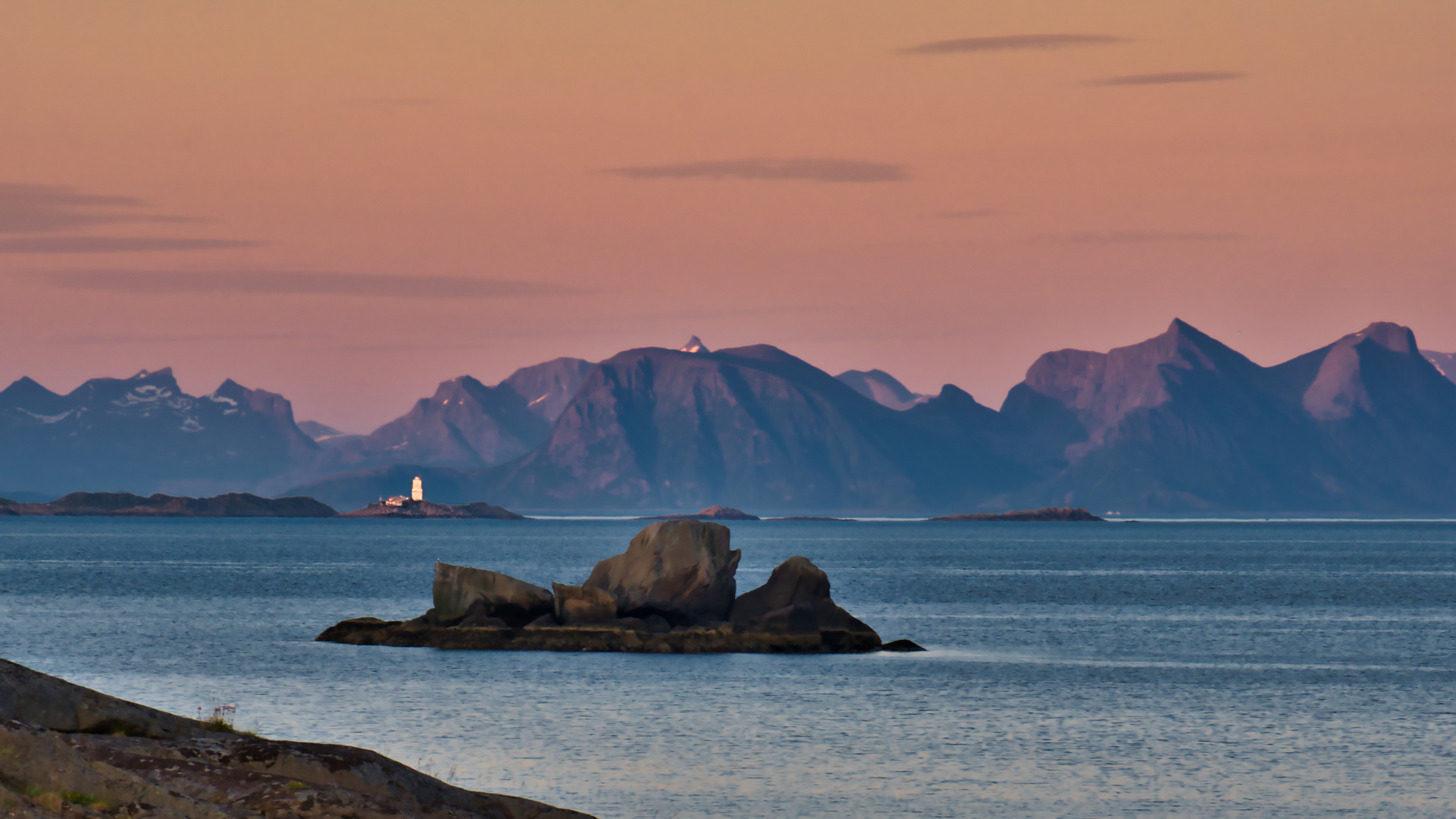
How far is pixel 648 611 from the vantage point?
73438 mm

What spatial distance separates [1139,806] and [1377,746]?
499 inches

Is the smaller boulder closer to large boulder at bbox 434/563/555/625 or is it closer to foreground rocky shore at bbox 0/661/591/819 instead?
large boulder at bbox 434/563/555/625

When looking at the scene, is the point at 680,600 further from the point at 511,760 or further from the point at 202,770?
the point at 202,770

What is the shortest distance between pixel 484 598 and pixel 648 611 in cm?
814

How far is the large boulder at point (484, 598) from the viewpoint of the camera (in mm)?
74188

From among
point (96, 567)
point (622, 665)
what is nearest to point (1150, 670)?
point (622, 665)

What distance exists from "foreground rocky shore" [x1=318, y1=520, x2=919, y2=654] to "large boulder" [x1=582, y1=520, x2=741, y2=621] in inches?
2.0

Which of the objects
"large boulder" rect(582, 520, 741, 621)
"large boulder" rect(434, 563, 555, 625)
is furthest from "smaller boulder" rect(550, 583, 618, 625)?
"large boulder" rect(434, 563, 555, 625)

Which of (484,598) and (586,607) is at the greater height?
(484,598)

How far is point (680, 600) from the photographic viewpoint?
74.6m

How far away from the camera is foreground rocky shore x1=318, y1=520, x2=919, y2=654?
70.3m

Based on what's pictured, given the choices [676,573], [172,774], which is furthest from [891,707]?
[172,774]

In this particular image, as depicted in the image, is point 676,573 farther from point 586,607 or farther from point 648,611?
point 586,607

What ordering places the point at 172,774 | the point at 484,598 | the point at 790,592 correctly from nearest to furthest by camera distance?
the point at 172,774
the point at 484,598
the point at 790,592
